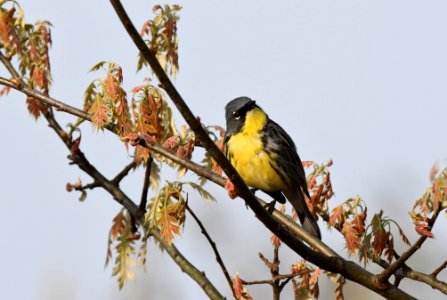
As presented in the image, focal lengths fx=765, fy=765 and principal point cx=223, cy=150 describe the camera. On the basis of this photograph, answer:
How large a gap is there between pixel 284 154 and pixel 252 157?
1.18ft

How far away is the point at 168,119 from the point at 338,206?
4.25ft

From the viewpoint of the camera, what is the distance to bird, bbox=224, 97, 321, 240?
5.54 meters

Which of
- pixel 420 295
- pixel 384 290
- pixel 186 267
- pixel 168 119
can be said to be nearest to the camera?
pixel 384 290

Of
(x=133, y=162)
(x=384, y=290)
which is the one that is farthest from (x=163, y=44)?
(x=384, y=290)

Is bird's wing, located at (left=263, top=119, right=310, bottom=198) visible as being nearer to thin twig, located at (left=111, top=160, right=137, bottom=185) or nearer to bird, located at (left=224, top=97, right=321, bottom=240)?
bird, located at (left=224, top=97, right=321, bottom=240)

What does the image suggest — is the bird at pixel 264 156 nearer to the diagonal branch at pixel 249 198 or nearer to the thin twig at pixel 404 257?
the diagonal branch at pixel 249 198

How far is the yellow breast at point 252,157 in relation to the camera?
5.52 meters

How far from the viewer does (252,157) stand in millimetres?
5535

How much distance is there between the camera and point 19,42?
5.17 m

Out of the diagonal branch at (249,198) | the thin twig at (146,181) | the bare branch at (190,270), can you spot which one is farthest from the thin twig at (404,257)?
the thin twig at (146,181)

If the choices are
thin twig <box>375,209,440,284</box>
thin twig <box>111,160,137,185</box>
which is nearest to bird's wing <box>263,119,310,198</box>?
thin twig <box>111,160,137,185</box>

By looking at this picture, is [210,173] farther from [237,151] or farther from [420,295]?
[420,295]

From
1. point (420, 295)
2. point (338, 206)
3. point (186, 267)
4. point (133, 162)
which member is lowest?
point (186, 267)

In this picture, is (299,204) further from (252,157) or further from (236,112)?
(236,112)
